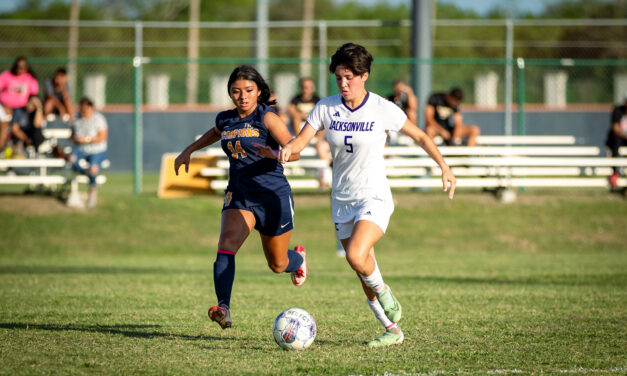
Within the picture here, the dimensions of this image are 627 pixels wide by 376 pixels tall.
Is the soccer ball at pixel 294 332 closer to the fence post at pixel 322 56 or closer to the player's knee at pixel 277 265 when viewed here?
the player's knee at pixel 277 265

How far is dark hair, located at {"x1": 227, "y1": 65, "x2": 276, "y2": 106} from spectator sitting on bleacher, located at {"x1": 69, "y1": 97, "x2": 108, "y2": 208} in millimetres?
8130

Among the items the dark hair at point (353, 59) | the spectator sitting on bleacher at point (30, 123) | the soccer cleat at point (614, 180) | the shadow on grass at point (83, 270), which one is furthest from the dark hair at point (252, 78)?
the soccer cleat at point (614, 180)

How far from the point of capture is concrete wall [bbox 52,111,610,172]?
24684 millimetres

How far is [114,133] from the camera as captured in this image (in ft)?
82.2

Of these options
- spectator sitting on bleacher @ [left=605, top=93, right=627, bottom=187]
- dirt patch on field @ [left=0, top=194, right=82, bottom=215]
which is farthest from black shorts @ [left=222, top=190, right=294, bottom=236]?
spectator sitting on bleacher @ [left=605, top=93, right=627, bottom=187]

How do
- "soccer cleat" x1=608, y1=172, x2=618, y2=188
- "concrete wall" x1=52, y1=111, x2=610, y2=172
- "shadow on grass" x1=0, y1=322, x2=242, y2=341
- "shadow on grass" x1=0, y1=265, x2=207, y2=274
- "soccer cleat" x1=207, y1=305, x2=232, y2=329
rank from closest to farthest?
1. "soccer cleat" x1=207, y1=305, x2=232, y2=329
2. "shadow on grass" x1=0, y1=322, x2=242, y2=341
3. "shadow on grass" x1=0, y1=265, x2=207, y2=274
4. "soccer cleat" x1=608, y1=172, x2=618, y2=188
5. "concrete wall" x1=52, y1=111, x2=610, y2=172

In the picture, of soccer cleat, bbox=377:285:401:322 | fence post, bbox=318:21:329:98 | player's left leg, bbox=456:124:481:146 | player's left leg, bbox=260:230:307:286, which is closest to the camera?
soccer cleat, bbox=377:285:401:322

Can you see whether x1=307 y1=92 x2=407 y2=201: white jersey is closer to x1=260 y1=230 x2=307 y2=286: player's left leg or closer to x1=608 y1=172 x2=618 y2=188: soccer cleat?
x1=260 y1=230 x2=307 y2=286: player's left leg

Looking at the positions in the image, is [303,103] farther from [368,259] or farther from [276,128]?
[368,259]

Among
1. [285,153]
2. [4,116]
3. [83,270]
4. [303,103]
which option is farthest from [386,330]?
[4,116]

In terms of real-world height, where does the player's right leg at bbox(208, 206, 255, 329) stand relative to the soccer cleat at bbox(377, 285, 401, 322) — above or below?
above

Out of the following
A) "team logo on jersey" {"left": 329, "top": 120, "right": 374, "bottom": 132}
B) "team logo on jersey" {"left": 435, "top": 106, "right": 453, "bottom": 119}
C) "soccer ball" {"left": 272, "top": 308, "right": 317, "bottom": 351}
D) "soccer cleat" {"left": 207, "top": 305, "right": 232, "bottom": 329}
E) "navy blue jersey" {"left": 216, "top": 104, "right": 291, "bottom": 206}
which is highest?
"team logo on jersey" {"left": 435, "top": 106, "right": 453, "bottom": 119}

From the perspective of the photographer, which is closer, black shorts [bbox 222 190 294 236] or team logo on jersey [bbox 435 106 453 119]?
black shorts [bbox 222 190 294 236]

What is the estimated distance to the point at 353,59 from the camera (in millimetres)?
5898
